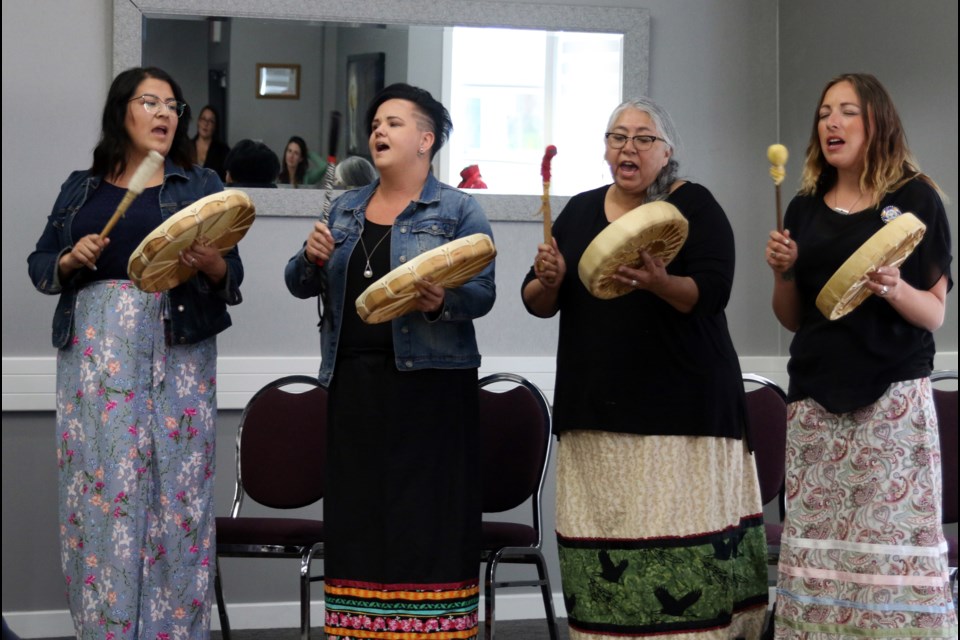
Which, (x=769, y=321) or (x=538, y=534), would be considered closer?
(x=538, y=534)

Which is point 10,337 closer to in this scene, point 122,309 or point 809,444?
point 122,309

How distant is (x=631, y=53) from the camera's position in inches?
165

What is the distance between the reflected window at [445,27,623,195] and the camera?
4105mm

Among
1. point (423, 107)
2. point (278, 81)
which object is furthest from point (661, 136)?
point (278, 81)

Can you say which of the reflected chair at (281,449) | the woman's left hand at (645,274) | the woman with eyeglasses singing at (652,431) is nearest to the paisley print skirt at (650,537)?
the woman with eyeglasses singing at (652,431)

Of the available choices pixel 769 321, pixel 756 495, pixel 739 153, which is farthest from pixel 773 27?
pixel 756 495

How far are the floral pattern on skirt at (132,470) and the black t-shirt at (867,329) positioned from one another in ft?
4.84

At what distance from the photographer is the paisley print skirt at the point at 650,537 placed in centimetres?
252

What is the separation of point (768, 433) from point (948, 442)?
19.1 inches

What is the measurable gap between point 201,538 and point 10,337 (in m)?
1.39

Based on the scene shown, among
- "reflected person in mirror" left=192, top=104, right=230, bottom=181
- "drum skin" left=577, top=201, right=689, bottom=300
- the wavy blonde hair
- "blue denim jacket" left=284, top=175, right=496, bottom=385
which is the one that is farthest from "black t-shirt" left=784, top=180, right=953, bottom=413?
"reflected person in mirror" left=192, top=104, right=230, bottom=181

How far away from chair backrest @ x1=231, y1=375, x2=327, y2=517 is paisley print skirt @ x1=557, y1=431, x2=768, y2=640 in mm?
1088

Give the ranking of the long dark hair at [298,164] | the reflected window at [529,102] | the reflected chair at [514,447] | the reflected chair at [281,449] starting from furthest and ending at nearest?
1. the reflected window at [529,102]
2. the long dark hair at [298,164]
3. the reflected chair at [281,449]
4. the reflected chair at [514,447]

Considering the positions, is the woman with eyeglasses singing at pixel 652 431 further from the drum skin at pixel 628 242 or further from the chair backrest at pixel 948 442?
the chair backrest at pixel 948 442
